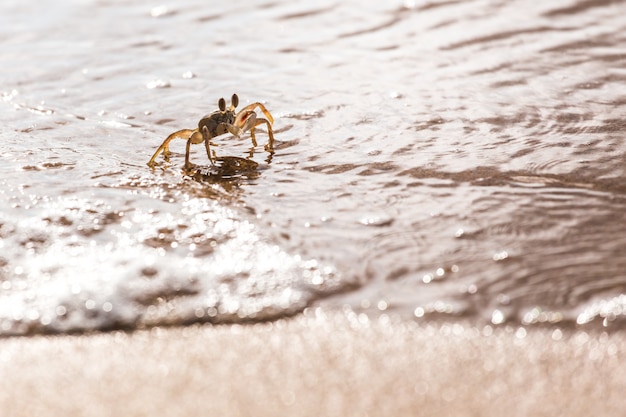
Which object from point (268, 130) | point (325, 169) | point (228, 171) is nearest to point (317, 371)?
point (325, 169)

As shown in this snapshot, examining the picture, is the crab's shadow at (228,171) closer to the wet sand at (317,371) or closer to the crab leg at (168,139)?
the crab leg at (168,139)

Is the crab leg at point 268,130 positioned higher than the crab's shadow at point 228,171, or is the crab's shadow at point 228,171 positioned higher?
the crab leg at point 268,130

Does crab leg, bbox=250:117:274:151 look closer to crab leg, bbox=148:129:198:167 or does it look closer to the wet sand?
crab leg, bbox=148:129:198:167

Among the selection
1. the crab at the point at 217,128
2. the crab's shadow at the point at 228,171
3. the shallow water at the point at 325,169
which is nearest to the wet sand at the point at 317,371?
the shallow water at the point at 325,169

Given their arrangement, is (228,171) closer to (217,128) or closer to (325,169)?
(217,128)

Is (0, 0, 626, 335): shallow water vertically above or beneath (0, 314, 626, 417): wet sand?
above

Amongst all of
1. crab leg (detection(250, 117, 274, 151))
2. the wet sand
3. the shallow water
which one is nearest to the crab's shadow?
the shallow water
